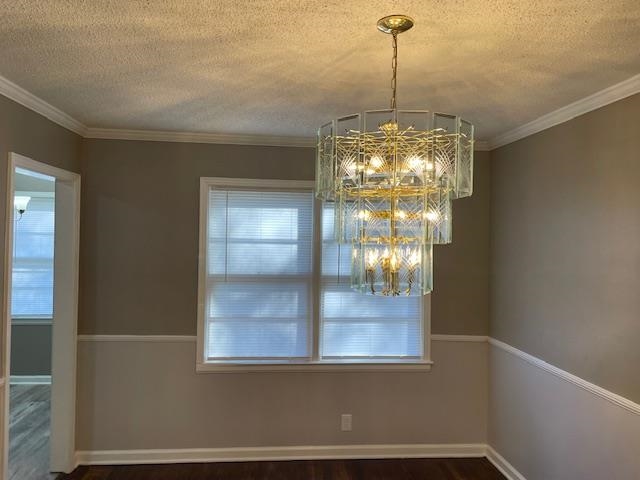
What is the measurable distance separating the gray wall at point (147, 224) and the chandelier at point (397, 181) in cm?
197

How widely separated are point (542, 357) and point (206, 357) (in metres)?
2.34

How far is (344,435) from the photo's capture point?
3533 mm

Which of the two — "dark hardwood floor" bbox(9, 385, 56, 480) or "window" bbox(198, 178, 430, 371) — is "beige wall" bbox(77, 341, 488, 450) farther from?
"dark hardwood floor" bbox(9, 385, 56, 480)

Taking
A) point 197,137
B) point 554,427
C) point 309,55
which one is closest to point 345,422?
point 554,427

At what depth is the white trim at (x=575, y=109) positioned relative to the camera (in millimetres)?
2170

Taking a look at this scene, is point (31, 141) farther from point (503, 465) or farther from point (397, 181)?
point (503, 465)

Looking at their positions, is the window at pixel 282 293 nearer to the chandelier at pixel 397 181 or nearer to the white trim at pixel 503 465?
the white trim at pixel 503 465

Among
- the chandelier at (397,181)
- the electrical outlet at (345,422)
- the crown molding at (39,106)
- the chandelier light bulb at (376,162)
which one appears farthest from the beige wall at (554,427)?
the crown molding at (39,106)

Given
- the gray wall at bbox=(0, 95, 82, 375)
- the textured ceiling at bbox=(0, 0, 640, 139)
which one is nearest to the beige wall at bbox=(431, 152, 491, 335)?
the textured ceiling at bbox=(0, 0, 640, 139)

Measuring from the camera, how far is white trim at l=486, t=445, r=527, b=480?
3174mm

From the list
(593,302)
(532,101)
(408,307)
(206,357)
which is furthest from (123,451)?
(532,101)

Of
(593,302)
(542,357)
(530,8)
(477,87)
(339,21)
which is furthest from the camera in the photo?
(542,357)

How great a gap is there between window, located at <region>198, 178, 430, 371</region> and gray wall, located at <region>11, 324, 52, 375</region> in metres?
3.15

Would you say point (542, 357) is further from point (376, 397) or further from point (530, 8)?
point (530, 8)
